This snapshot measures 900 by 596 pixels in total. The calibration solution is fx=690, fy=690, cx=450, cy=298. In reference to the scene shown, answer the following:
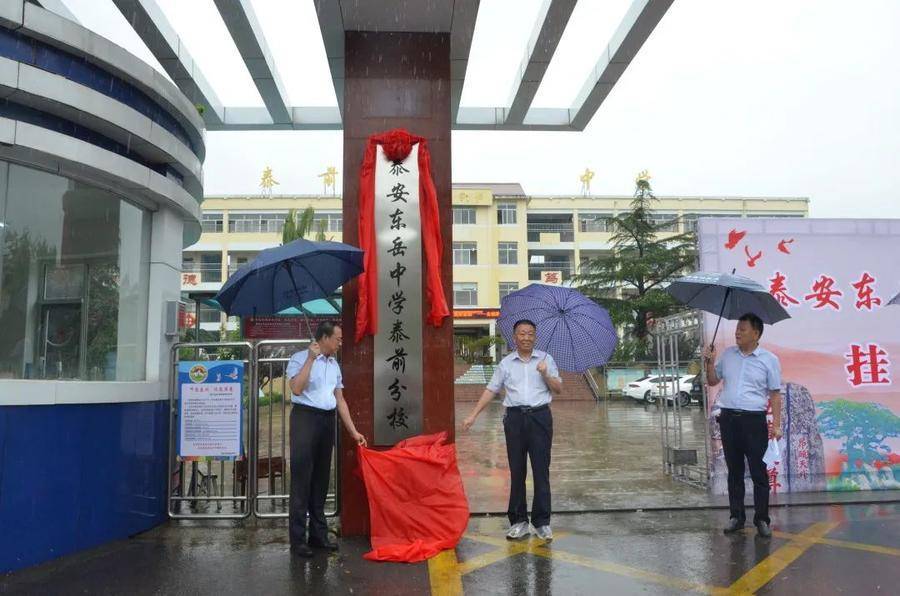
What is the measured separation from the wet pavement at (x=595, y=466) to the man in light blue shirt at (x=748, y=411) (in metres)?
1.01

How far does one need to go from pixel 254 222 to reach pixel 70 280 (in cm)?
3284

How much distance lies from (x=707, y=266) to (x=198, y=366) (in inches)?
189

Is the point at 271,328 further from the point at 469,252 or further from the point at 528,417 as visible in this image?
the point at 469,252

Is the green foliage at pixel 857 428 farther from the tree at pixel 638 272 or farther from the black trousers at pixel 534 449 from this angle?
the tree at pixel 638 272

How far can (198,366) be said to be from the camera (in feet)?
19.0

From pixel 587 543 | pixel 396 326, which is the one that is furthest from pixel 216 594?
pixel 587 543

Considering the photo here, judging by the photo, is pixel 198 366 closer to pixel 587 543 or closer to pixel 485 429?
pixel 587 543

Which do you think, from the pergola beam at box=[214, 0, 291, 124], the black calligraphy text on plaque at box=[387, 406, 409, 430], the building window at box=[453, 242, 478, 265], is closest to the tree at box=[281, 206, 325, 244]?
the building window at box=[453, 242, 478, 265]

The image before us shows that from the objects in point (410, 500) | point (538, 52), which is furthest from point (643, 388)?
point (410, 500)

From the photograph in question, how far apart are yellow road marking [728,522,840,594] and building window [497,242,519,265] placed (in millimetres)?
30171

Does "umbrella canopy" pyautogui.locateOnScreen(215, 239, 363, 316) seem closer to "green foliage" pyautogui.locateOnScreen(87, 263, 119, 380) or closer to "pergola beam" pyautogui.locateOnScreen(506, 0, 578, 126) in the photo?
"green foliage" pyautogui.locateOnScreen(87, 263, 119, 380)

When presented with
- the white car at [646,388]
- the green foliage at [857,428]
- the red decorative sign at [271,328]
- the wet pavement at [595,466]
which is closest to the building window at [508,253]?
the white car at [646,388]

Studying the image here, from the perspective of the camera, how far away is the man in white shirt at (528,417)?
195 inches

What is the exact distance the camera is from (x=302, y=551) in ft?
15.0
